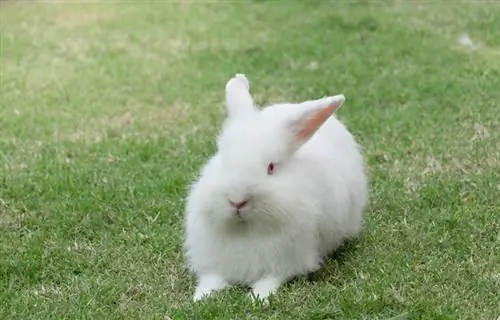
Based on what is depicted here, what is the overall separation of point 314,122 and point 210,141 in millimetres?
2291

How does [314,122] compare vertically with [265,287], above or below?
above

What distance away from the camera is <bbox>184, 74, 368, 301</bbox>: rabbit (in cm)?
380

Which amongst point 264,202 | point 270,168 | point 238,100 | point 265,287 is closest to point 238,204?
point 264,202

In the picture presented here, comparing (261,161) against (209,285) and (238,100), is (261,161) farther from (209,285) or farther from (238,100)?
(209,285)

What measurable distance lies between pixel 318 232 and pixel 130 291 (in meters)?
0.83

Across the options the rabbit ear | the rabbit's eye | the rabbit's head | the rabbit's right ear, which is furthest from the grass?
the rabbit's right ear

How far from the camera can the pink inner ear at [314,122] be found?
3951 millimetres

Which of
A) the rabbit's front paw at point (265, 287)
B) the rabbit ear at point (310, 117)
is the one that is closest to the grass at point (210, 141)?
the rabbit's front paw at point (265, 287)

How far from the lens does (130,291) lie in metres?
4.04

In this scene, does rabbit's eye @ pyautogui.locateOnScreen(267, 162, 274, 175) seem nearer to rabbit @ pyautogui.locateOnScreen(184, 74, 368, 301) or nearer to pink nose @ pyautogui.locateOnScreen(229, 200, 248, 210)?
Answer: rabbit @ pyautogui.locateOnScreen(184, 74, 368, 301)

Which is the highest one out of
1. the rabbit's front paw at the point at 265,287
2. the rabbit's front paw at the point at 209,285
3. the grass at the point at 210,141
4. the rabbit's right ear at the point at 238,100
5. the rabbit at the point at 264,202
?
A: the rabbit's right ear at the point at 238,100

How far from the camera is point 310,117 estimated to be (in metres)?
3.95

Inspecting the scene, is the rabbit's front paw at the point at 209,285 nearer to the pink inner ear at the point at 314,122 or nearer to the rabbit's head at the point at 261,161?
the rabbit's head at the point at 261,161

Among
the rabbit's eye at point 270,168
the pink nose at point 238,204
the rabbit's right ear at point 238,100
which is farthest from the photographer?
the rabbit's right ear at point 238,100
